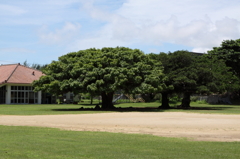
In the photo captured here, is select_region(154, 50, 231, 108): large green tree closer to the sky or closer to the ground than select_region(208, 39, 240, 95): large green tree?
closer to the ground

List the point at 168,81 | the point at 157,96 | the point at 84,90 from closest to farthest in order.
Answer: the point at 84,90 → the point at 168,81 → the point at 157,96

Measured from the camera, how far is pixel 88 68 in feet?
121

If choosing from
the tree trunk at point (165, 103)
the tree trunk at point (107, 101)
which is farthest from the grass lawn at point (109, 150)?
the tree trunk at point (165, 103)

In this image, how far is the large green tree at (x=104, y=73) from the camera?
117 feet

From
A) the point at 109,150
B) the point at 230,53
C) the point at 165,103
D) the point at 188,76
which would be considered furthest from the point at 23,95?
the point at 109,150

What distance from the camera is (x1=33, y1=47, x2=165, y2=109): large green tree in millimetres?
35750

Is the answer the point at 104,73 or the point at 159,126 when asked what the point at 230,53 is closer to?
the point at 104,73

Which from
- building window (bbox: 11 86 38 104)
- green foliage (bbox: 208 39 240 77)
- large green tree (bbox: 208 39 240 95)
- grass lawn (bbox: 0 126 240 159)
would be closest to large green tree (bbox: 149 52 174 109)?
large green tree (bbox: 208 39 240 95)

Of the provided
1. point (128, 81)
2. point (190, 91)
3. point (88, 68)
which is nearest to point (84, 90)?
point (88, 68)

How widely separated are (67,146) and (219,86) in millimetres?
35105

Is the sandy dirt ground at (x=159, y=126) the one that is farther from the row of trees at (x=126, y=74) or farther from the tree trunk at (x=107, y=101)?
the tree trunk at (x=107, y=101)

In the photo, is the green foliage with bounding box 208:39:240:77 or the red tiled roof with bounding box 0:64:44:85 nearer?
the red tiled roof with bounding box 0:64:44:85

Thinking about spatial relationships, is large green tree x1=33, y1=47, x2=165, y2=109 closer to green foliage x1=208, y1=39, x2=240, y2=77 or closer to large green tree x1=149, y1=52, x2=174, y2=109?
large green tree x1=149, y1=52, x2=174, y2=109

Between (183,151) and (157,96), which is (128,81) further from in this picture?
(157,96)
